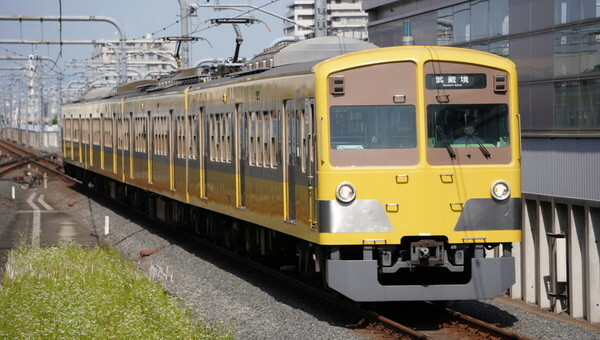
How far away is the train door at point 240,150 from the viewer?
14570 mm

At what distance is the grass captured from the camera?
993 cm

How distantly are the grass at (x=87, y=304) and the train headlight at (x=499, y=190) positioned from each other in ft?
9.92

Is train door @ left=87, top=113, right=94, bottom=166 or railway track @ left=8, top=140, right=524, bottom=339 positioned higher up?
train door @ left=87, top=113, right=94, bottom=166

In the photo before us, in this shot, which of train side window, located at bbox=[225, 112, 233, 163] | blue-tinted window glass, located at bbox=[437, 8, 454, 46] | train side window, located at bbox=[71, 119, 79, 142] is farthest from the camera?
train side window, located at bbox=[71, 119, 79, 142]

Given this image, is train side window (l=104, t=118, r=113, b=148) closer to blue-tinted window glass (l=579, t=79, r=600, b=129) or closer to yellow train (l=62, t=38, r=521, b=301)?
blue-tinted window glass (l=579, t=79, r=600, b=129)

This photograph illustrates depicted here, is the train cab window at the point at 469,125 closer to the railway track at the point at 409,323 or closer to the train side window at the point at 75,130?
the railway track at the point at 409,323

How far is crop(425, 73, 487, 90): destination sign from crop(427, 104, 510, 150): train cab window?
0.65 feet

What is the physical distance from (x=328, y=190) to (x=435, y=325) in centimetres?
181

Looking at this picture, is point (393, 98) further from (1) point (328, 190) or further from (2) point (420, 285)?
(2) point (420, 285)

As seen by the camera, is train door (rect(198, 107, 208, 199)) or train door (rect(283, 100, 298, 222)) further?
train door (rect(198, 107, 208, 199))

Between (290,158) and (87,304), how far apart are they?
2.80 meters

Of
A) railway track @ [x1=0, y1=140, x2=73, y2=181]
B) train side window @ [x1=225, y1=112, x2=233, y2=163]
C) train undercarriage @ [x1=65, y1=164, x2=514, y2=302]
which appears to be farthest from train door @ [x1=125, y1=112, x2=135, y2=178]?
railway track @ [x1=0, y1=140, x2=73, y2=181]

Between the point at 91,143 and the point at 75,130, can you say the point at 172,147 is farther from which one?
the point at 75,130

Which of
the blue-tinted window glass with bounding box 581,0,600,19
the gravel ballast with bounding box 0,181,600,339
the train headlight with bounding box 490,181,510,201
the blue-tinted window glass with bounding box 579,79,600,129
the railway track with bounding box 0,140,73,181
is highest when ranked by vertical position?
the blue-tinted window glass with bounding box 581,0,600,19
